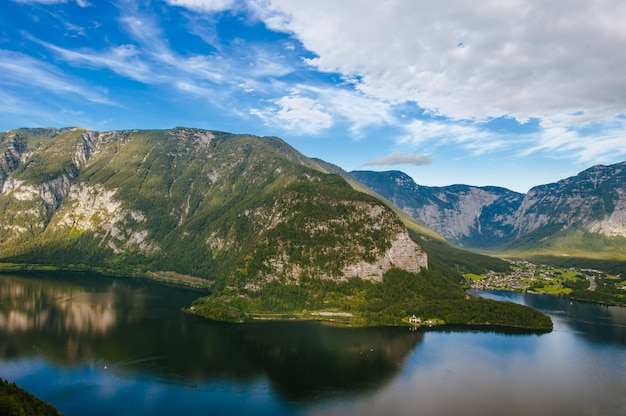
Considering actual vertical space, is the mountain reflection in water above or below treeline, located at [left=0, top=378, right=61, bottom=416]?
below

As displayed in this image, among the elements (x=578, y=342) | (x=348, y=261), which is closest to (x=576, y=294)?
(x=578, y=342)

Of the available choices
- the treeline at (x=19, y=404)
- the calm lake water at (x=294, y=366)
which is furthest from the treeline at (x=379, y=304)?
the treeline at (x=19, y=404)

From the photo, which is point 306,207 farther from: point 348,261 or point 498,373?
point 498,373

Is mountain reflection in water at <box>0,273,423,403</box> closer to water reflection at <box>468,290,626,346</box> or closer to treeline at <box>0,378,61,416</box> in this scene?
treeline at <box>0,378,61,416</box>

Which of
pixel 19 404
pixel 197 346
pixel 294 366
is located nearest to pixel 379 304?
pixel 294 366

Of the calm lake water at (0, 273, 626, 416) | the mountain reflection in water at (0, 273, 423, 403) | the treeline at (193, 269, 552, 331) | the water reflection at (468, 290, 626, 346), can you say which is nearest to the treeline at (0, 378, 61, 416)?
the calm lake water at (0, 273, 626, 416)

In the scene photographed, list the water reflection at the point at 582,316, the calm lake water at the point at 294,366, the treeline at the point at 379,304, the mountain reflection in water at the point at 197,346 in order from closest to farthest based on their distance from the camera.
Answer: the calm lake water at the point at 294,366
the mountain reflection in water at the point at 197,346
the water reflection at the point at 582,316
the treeline at the point at 379,304

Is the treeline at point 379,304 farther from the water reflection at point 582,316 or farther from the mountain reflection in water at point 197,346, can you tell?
the water reflection at point 582,316
